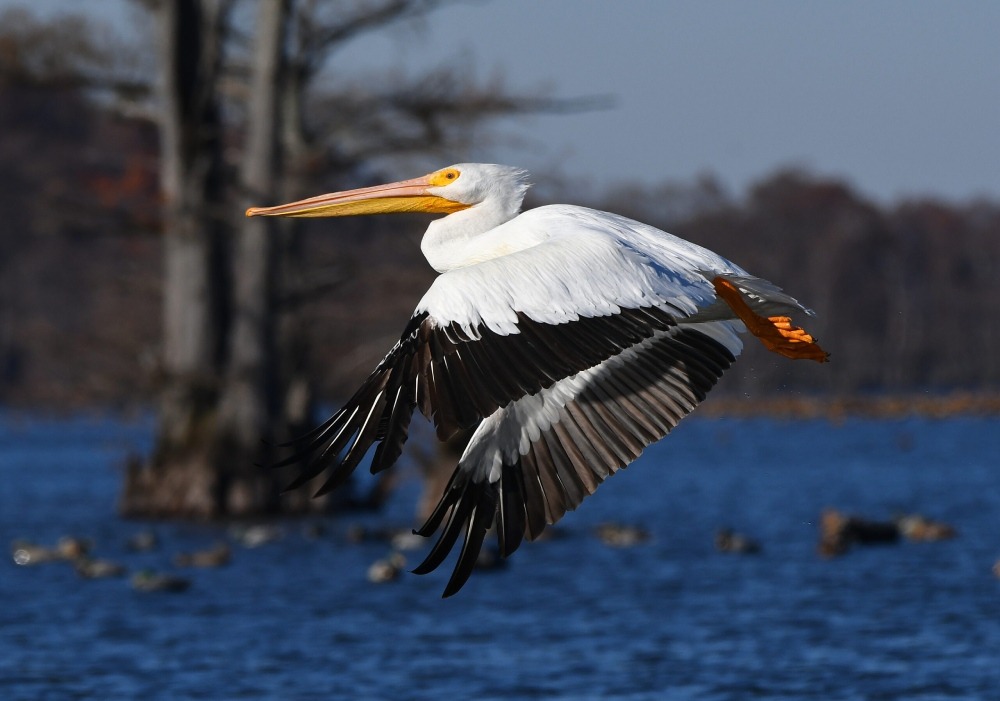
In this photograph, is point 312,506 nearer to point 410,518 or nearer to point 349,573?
point 410,518

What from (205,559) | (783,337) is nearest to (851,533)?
(205,559)

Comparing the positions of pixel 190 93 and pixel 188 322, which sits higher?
pixel 190 93

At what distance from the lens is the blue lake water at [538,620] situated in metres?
8.45

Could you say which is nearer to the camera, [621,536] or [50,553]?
[50,553]

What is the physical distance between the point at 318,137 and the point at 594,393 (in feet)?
41.6

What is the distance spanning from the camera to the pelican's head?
616 centimetres

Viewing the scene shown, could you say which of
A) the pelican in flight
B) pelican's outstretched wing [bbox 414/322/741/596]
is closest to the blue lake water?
pelican's outstretched wing [bbox 414/322/741/596]

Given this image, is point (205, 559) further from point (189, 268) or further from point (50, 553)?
point (189, 268)

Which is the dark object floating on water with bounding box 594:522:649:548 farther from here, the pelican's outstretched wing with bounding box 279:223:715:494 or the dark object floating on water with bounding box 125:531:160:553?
the pelican's outstretched wing with bounding box 279:223:715:494

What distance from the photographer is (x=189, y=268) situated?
1702 cm

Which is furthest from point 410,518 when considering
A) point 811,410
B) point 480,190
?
point 811,410

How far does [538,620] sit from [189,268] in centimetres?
780

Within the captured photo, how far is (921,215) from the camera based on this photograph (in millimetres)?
81000

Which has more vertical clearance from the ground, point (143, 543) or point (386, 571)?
point (143, 543)
